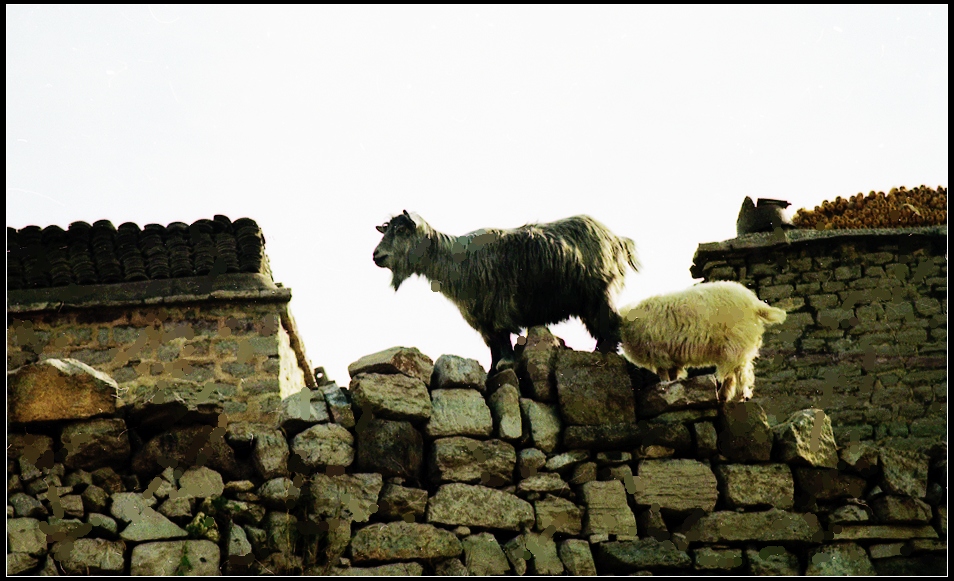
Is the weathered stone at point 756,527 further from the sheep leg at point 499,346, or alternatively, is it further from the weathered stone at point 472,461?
the sheep leg at point 499,346

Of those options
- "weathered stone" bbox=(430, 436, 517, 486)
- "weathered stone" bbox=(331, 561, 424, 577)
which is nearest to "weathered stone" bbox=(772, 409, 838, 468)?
"weathered stone" bbox=(430, 436, 517, 486)

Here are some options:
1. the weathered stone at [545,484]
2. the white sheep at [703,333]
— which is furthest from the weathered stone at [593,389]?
the weathered stone at [545,484]

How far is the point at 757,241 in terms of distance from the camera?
35.0 ft

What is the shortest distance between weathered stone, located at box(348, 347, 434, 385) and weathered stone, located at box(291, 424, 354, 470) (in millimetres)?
373

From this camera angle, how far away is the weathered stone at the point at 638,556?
5.27 m

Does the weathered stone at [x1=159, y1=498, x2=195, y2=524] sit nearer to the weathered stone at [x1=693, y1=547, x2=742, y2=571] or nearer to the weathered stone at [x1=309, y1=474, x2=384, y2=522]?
the weathered stone at [x1=309, y1=474, x2=384, y2=522]

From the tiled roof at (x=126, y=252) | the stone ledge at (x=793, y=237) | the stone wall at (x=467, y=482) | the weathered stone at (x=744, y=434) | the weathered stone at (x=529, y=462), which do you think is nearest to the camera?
the stone wall at (x=467, y=482)

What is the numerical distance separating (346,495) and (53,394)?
151 cm

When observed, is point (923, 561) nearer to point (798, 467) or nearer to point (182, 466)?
point (798, 467)

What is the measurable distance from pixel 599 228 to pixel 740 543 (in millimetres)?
2085

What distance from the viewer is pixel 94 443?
16.5 feet

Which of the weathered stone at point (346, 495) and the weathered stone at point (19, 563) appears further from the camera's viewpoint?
the weathered stone at point (346, 495)

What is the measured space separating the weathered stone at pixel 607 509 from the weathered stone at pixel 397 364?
1060mm

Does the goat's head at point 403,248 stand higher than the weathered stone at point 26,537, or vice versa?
the goat's head at point 403,248
